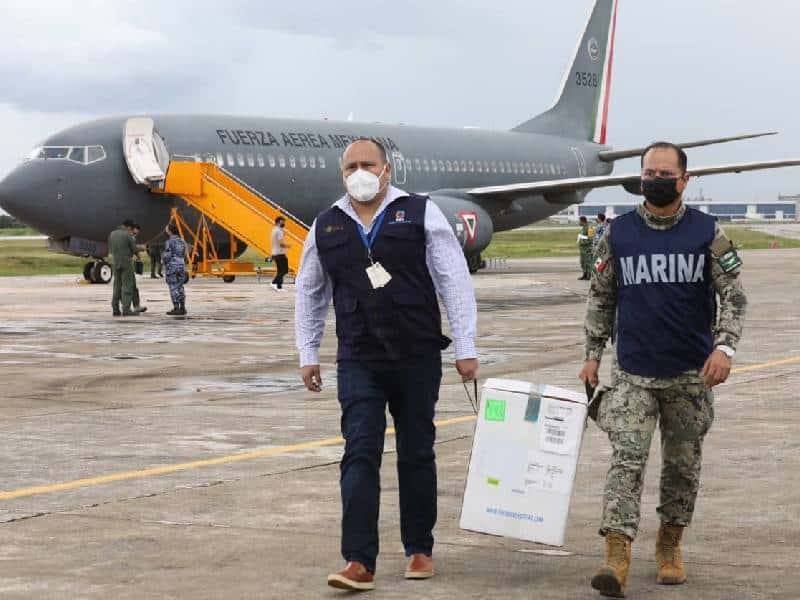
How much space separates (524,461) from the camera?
6.34m

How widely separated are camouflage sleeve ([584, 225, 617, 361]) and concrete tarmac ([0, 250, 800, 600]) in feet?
3.08

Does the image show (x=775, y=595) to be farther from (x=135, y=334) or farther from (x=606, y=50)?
(x=606, y=50)

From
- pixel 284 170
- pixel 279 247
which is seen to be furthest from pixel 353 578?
pixel 284 170

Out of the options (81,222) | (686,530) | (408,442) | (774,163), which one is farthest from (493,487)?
(774,163)

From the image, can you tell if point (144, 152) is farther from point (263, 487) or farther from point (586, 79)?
point (263, 487)

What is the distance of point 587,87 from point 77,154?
883 inches

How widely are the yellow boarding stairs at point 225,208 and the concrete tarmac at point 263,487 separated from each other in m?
12.7

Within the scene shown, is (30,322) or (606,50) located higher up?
(606,50)

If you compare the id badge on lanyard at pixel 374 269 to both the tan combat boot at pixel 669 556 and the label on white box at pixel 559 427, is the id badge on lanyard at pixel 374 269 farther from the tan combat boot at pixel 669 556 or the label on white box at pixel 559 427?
the tan combat boot at pixel 669 556

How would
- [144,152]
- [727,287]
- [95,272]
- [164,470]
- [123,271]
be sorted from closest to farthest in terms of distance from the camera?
[727,287]
[164,470]
[123,271]
[144,152]
[95,272]

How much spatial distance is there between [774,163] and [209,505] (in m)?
33.6

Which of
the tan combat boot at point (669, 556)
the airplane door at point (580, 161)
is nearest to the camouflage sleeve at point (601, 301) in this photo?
the tan combat boot at point (669, 556)

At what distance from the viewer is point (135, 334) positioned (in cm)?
2028

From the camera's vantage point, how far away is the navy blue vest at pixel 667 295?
6.27 metres
